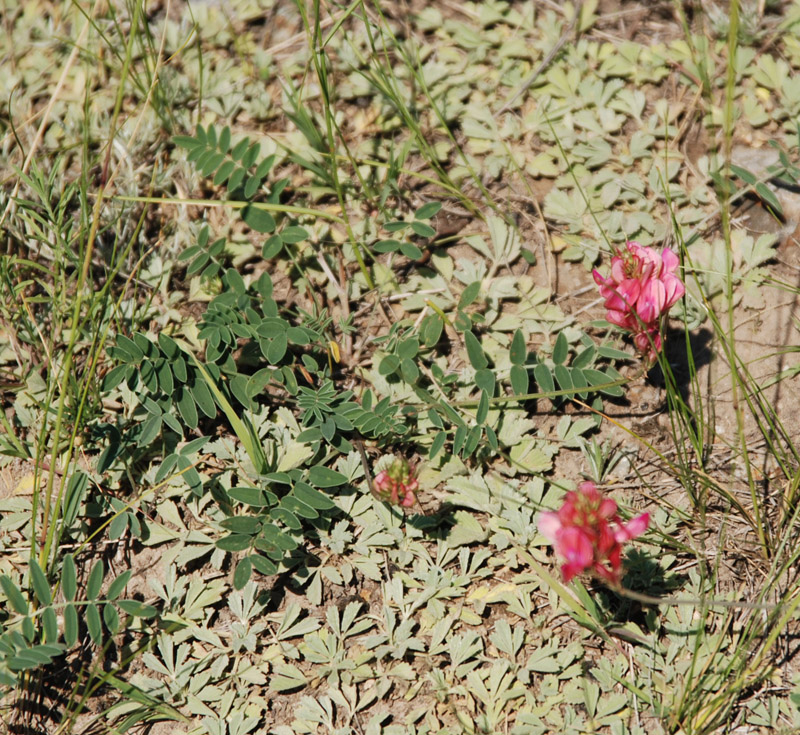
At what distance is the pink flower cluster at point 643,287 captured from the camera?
7.02 feet

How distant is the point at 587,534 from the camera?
1.79 m

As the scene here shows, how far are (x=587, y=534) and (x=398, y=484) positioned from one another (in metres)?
0.56

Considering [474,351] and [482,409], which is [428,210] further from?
[482,409]

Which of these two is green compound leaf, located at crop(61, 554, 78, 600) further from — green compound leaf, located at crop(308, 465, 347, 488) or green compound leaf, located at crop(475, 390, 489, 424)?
green compound leaf, located at crop(475, 390, 489, 424)

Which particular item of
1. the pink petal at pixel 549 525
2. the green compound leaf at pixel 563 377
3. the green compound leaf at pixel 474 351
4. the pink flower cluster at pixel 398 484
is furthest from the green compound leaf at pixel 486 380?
the pink petal at pixel 549 525

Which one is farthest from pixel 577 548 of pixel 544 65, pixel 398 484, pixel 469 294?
pixel 544 65

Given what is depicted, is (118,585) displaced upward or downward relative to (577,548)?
downward

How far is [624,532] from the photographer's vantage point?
1841 millimetres

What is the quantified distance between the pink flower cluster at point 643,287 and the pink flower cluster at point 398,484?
2.56ft

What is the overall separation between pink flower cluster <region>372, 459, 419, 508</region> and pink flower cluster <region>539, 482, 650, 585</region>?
0.44 m

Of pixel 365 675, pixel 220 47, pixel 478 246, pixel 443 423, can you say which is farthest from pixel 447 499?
pixel 220 47

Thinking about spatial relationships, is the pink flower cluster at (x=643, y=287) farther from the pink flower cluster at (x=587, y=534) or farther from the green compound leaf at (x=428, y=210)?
the green compound leaf at (x=428, y=210)

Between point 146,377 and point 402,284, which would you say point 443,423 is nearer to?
point 402,284

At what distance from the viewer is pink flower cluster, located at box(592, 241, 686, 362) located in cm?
214
